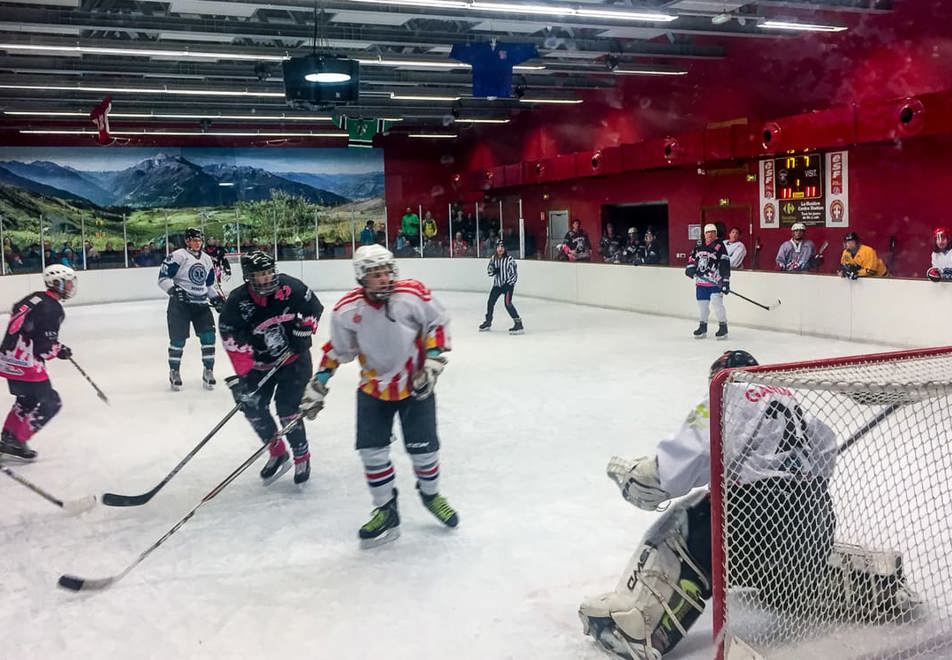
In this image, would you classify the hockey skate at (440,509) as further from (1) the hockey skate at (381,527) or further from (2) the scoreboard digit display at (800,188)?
(2) the scoreboard digit display at (800,188)

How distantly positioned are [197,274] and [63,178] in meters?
14.9

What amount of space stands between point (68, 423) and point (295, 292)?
2671 millimetres

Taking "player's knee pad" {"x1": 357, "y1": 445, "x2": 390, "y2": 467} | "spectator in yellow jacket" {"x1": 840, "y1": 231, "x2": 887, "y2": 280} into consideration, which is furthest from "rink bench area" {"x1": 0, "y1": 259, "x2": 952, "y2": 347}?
"player's knee pad" {"x1": 357, "y1": 445, "x2": 390, "y2": 467}

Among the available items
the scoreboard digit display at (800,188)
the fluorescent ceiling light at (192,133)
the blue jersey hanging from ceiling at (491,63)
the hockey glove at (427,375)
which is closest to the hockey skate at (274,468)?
the hockey glove at (427,375)

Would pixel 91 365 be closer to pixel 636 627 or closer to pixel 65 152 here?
pixel 636 627

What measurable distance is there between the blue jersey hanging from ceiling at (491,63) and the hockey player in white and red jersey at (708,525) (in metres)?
8.35

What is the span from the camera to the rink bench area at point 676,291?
8.16m

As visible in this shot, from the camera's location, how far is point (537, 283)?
14.9 metres

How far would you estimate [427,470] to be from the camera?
147 inches

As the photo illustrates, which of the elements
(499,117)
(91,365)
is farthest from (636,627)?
(499,117)

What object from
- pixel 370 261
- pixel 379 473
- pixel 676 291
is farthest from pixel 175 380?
pixel 676 291

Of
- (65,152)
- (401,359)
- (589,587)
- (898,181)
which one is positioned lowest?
(589,587)

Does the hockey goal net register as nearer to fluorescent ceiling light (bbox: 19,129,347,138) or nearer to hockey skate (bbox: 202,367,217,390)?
hockey skate (bbox: 202,367,217,390)

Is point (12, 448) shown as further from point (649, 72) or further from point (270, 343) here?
point (649, 72)
